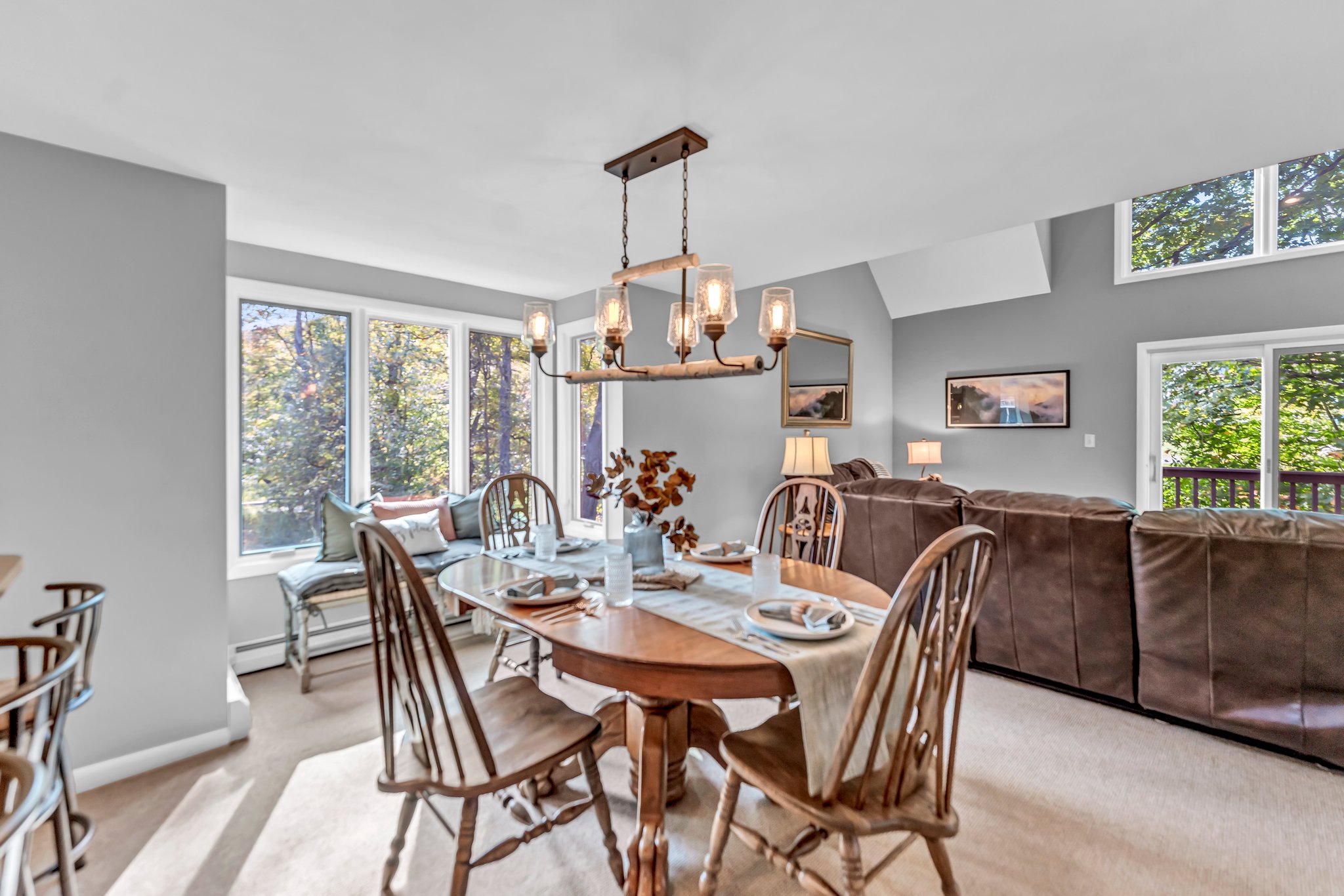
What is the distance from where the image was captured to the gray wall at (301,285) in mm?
3072

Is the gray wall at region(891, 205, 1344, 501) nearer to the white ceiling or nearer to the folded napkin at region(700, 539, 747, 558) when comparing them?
the white ceiling

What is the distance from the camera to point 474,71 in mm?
1622

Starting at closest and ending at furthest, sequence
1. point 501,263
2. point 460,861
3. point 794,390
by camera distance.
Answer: point 460,861
point 501,263
point 794,390

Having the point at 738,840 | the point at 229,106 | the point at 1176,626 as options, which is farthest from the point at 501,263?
the point at 1176,626

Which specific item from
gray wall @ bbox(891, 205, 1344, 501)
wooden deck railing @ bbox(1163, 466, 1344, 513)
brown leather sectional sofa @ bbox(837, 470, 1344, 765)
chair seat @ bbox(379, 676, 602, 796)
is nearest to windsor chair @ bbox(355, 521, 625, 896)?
chair seat @ bbox(379, 676, 602, 796)

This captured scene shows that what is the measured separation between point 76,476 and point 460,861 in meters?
1.95

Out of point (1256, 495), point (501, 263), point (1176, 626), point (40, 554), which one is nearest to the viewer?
point (40, 554)

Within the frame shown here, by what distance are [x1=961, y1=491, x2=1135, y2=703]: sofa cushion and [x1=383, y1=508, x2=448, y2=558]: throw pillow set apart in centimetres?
281

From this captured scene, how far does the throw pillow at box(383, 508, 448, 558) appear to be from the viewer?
329 centimetres

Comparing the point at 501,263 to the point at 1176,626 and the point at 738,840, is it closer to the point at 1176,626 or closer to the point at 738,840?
the point at 738,840

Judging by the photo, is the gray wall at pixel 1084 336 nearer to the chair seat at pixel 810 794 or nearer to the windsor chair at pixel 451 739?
the chair seat at pixel 810 794

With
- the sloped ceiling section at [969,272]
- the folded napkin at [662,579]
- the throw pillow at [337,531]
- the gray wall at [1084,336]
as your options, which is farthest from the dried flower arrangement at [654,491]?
the gray wall at [1084,336]

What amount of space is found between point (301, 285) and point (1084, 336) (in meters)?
6.25

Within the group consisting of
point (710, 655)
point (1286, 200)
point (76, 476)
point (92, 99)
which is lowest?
point (710, 655)
